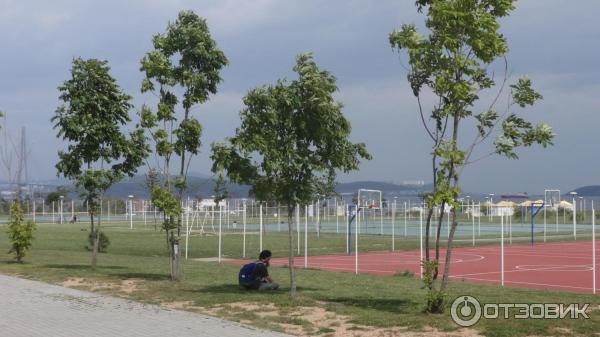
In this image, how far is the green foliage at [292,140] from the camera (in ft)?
44.1

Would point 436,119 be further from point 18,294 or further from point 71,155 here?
point 71,155

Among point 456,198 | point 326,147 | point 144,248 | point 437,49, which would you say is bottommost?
point 144,248

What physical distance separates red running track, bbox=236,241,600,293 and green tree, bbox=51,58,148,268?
7.70 m

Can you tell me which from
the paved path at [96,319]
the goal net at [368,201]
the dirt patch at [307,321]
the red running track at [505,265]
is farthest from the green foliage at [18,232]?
the goal net at [368,201]

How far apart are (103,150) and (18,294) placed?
5.67 m

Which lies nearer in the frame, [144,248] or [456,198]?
[456,198]

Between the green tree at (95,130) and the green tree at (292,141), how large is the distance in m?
6.84

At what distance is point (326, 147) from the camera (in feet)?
45.4

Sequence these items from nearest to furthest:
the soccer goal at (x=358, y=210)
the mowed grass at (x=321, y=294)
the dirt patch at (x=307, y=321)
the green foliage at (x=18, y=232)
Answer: the dirt patch at (x=307, y=321) < the mowed grass at (x=321, y=294) < the green foliage at (x=18, y=232) < the soccer goal at (x=358, y=210)

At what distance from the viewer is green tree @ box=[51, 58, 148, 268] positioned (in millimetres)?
19828

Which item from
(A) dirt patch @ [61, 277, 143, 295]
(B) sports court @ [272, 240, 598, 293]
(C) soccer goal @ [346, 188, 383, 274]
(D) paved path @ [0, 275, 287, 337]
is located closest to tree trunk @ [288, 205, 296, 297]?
(D) paved path @ [0, 275, 287, 337]

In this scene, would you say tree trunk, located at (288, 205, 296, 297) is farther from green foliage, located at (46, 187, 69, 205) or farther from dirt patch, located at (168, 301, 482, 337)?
green foliage, located at (46, 187, 69, 205)

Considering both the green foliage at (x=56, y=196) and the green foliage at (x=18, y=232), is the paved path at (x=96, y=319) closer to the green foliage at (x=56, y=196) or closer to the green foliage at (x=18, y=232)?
the green foliage at (x=18, y=232)

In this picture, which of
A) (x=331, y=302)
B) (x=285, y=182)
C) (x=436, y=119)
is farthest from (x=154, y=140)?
(x=436, y=119)
